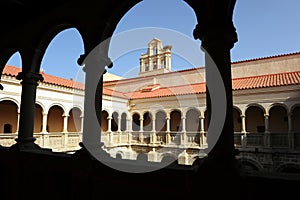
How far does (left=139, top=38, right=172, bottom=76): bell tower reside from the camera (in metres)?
26.2

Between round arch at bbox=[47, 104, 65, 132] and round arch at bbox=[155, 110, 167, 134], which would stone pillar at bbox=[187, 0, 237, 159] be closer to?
round arch at bbox=[47, 104, 65, 132]

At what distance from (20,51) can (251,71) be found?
66.8 ft

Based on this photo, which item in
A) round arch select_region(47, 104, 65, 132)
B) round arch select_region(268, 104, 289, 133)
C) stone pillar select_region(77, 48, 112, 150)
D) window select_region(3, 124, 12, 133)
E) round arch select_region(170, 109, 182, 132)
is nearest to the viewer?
stone pillar select_region(77, 48, 112, 150)

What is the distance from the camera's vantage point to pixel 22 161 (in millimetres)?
3883

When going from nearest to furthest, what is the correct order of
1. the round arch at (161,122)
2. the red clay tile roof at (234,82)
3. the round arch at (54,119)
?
the red clay tile roof at (234,82), the round arch at (54,119), the round arch at (161,122)

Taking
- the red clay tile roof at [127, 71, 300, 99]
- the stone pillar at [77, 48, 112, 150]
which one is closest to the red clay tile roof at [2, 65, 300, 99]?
the red clay tile roof at [127, 71, 300, 99]

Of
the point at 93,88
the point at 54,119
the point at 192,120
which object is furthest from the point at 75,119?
the point at 93,88

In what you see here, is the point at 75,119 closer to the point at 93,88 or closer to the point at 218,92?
the point at 93,88

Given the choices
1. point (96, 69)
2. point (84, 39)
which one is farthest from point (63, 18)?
point (96, 69)

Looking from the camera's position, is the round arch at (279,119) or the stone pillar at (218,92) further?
the round arch at (279,119)

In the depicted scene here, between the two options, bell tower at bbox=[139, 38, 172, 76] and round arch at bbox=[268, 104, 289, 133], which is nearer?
round arch at bbox=[268, 104, 289, 133]

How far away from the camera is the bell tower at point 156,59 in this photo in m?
26.2

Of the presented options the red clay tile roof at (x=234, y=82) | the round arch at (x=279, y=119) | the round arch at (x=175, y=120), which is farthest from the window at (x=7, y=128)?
the round arch at (x=279, y=119)

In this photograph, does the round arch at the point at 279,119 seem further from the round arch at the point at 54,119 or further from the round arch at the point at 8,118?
the round arch at the point at 8,118
